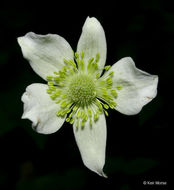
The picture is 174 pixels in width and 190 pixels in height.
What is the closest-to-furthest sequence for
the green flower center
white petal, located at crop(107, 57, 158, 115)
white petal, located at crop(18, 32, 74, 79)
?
white petal, located at crop(107, 57, 158, 115)
white petal, located at crop(18, 32, 74, 79)
the green flower center

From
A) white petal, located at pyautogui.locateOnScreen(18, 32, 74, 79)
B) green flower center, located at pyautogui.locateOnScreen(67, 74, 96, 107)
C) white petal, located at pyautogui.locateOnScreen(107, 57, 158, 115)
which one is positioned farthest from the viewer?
green flower center, located at pyautogui.locateOnScreen(67, 74, 96, 107)

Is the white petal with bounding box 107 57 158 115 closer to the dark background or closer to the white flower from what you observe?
the white flower

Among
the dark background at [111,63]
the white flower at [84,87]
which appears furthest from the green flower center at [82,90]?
the dark background at [111,63]

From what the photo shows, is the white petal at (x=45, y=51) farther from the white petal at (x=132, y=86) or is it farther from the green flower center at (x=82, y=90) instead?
the white petal at (x=132, y=86)

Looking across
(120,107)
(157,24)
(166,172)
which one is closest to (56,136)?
(120,107)

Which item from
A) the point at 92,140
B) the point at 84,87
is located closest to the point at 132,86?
the point at 84,87

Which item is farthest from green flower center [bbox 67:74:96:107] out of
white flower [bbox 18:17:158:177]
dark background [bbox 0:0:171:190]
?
dark background [bbox 0:0:171:190]
